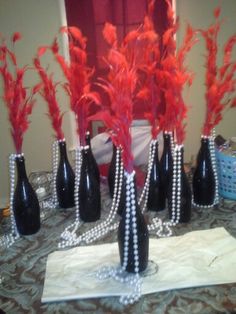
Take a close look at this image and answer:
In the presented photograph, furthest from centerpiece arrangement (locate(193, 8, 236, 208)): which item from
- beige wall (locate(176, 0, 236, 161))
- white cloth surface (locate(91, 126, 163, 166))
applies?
beige wall (locate(176, 0, 236, 161))

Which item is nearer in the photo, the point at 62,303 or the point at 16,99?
the point at 62,303

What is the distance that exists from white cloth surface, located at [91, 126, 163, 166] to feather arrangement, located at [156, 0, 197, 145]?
0.47 meters

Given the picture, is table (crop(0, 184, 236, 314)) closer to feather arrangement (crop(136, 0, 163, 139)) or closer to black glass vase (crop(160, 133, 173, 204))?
black glass vase (crop(160, 133, 173, 204))

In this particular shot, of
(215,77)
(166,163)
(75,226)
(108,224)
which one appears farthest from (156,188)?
(215,77)

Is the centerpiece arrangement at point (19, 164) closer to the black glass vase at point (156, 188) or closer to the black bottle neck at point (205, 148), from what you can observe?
the black glass vase at point (156, 188)

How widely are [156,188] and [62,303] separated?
0.57m

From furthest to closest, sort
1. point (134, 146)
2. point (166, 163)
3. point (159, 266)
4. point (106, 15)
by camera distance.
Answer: point (106, 15) → point (134, 146) → point (166, 163) → point (159, 266)

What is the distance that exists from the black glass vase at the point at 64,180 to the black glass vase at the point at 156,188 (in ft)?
1.05

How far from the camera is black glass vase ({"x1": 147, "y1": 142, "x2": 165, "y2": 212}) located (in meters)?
1.21

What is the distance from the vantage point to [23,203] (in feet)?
3.63

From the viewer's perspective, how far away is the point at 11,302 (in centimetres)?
79

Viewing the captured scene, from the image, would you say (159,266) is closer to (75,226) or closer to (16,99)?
(75,226)

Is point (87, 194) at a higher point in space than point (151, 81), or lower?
lower

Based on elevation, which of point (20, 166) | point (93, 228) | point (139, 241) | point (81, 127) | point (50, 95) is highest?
point (50, 95)
